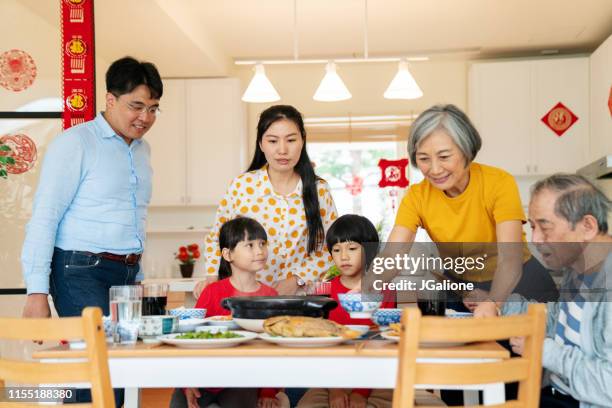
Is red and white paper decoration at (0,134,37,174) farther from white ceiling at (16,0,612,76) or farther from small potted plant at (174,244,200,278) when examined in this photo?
small potted plant at (174,244,200,278)

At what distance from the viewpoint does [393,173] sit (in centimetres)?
642

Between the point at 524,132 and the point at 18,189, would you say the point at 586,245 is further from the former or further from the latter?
the point at 524,132

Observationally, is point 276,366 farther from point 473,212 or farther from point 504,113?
point 504,113

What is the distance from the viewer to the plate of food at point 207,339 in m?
1.67

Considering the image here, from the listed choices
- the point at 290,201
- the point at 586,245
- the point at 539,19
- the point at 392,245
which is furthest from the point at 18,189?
the point at 539,19

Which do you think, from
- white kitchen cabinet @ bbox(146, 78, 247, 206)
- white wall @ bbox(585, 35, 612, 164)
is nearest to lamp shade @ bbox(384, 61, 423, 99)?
white wall @ bbox(585, 35, 612, 164)

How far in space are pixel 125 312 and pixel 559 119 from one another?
502 centimetres

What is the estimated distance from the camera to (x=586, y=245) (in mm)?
1884

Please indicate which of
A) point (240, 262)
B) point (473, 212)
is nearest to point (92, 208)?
point (240, 262)

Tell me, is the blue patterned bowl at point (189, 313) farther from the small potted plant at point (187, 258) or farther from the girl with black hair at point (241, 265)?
the small potted plant at point (187, 258)

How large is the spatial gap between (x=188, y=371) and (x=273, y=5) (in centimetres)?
369

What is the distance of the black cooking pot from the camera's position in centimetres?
193

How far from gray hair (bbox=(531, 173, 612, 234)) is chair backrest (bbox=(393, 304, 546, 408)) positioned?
49cm

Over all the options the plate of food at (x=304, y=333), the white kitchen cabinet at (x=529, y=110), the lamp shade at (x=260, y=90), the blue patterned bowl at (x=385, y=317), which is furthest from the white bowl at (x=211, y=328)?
the white kitchen cabinet at (x=529, y=110)
